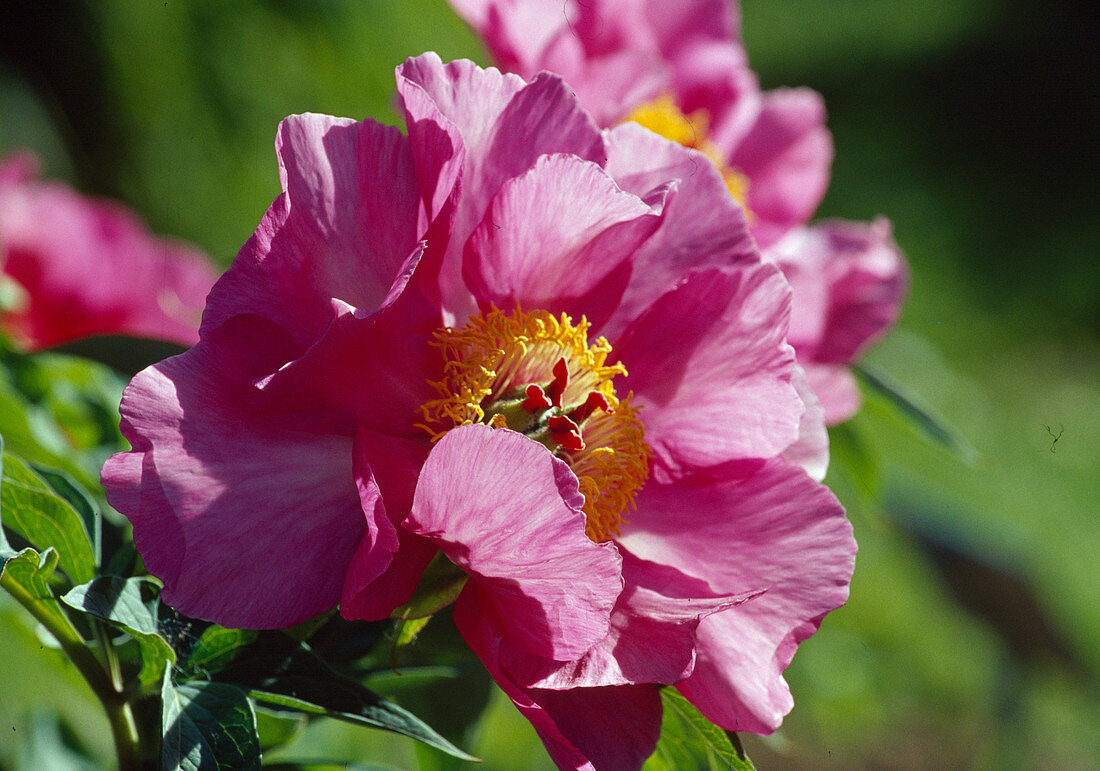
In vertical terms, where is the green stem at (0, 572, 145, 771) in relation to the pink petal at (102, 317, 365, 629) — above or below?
below

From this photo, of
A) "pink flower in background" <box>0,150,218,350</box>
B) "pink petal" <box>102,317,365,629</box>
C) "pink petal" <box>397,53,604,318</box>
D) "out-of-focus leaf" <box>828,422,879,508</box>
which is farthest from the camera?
"pink flower in background" <box>0,150,218,350</box>

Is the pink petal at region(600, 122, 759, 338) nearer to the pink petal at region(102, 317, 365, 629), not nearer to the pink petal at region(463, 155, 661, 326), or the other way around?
the pink petal at region(463, 155, 661, 326)

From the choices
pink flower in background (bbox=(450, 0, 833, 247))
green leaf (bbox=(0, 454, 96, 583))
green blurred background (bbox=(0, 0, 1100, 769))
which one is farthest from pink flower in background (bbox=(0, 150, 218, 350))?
green leaf (bbox=(0, 454, 96, 583))

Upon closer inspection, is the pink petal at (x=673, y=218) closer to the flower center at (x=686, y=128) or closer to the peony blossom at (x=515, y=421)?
the peony blossom at (x=515, y=421)

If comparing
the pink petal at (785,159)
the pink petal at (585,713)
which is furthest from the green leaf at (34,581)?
the pink petal at (785,159)

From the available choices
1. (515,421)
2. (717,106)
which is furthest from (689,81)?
(515,421)

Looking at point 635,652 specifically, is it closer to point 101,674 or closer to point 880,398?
point 101,674

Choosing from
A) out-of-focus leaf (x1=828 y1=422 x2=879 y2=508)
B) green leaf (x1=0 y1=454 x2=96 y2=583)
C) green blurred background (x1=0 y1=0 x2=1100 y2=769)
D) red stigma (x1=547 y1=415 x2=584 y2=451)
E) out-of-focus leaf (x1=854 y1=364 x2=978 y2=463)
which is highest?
green leaf (x1=0 y1=454 x2=96 y2=583)
